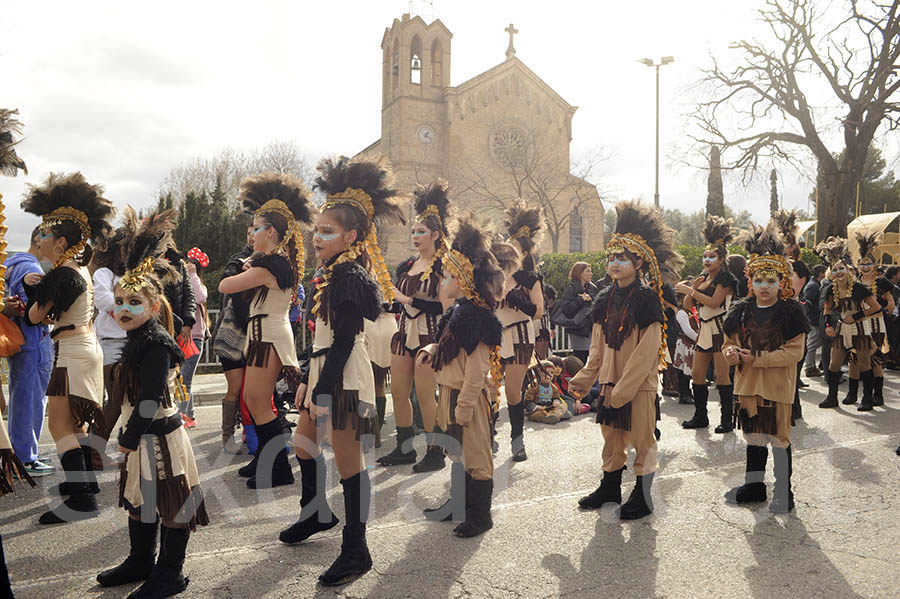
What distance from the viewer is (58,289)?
462 cm

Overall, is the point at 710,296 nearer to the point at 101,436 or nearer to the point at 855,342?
the point at 855,342

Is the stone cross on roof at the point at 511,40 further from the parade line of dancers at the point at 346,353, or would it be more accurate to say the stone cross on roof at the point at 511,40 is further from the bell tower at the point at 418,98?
the parade line of dancers at the point at 346,353

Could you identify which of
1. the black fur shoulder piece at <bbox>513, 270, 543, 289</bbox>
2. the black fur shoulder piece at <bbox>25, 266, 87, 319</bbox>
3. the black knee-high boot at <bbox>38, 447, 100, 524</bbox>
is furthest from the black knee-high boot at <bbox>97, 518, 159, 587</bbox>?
the black fur shoulder piece at <bbox>513, 270, 543, 289</bbox>

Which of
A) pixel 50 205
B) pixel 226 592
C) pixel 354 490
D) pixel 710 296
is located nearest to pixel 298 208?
pixel 50 205

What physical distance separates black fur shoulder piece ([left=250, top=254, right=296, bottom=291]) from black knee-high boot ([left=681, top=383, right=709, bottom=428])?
4748mm

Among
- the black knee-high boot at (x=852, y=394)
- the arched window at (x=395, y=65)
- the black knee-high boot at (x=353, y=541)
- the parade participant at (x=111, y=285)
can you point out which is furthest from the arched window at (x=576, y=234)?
the black knee-high boot at (x=353, y=541)

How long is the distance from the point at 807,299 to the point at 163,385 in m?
10.3

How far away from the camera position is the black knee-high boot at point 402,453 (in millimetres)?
6000

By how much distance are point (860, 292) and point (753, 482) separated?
5039 millimetres

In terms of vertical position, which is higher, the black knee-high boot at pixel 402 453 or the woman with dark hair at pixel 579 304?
the woman with dark hair at pixel 579 304

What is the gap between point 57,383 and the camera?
459cm

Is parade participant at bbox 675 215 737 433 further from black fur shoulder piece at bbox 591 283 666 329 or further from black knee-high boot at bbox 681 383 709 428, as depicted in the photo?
black fur shoulder piece at bbox 591 283 666 329

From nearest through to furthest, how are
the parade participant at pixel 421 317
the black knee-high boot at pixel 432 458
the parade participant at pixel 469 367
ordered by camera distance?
the parade participant at pixel 469 367, the black knee-high boot at pixel 432 458, the parade participant at pixel 421 317

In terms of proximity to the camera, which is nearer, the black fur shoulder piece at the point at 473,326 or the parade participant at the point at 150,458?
the parade participant at the point at 150,458
